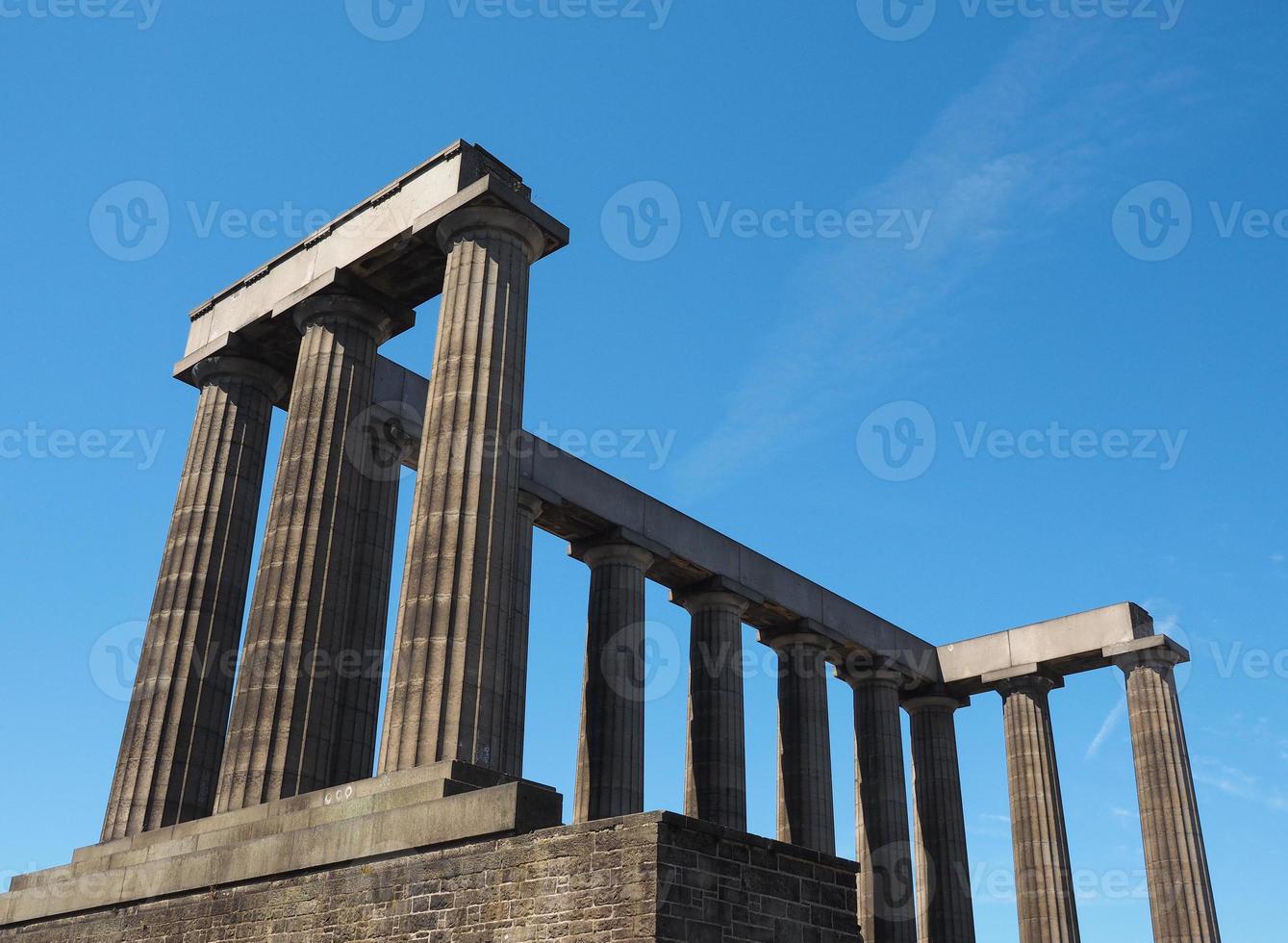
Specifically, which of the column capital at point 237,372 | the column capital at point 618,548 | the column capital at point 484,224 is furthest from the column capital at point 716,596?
the column capital at point 484,224

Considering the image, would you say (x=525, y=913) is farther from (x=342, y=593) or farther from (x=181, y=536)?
(x=181, y=536)

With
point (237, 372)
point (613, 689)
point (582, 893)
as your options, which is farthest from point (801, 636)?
point (582, 893)

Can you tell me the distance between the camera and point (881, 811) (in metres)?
57.1

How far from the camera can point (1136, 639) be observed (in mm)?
55375

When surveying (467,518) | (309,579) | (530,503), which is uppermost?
(530,503)

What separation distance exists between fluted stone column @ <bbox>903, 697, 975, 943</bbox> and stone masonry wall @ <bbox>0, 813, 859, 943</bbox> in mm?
38477

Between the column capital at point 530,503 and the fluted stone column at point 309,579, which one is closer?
the fluted stone column at point 309,579

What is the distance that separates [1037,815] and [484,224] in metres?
40.3

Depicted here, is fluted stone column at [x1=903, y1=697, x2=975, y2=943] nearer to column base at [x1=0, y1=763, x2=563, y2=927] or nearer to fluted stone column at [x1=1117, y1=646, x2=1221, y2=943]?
fluted stone column at [x1=1117, y1=646, x2=1221, y2=943]

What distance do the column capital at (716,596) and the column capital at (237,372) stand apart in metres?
20.7

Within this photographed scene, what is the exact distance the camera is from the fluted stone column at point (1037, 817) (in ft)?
180

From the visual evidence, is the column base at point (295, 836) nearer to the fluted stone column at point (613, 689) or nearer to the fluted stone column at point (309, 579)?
the fluted stone column at point (309, 579)

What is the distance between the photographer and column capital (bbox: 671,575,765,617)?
5216cm

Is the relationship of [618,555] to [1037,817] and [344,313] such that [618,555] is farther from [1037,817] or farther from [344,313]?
[1037,817]
